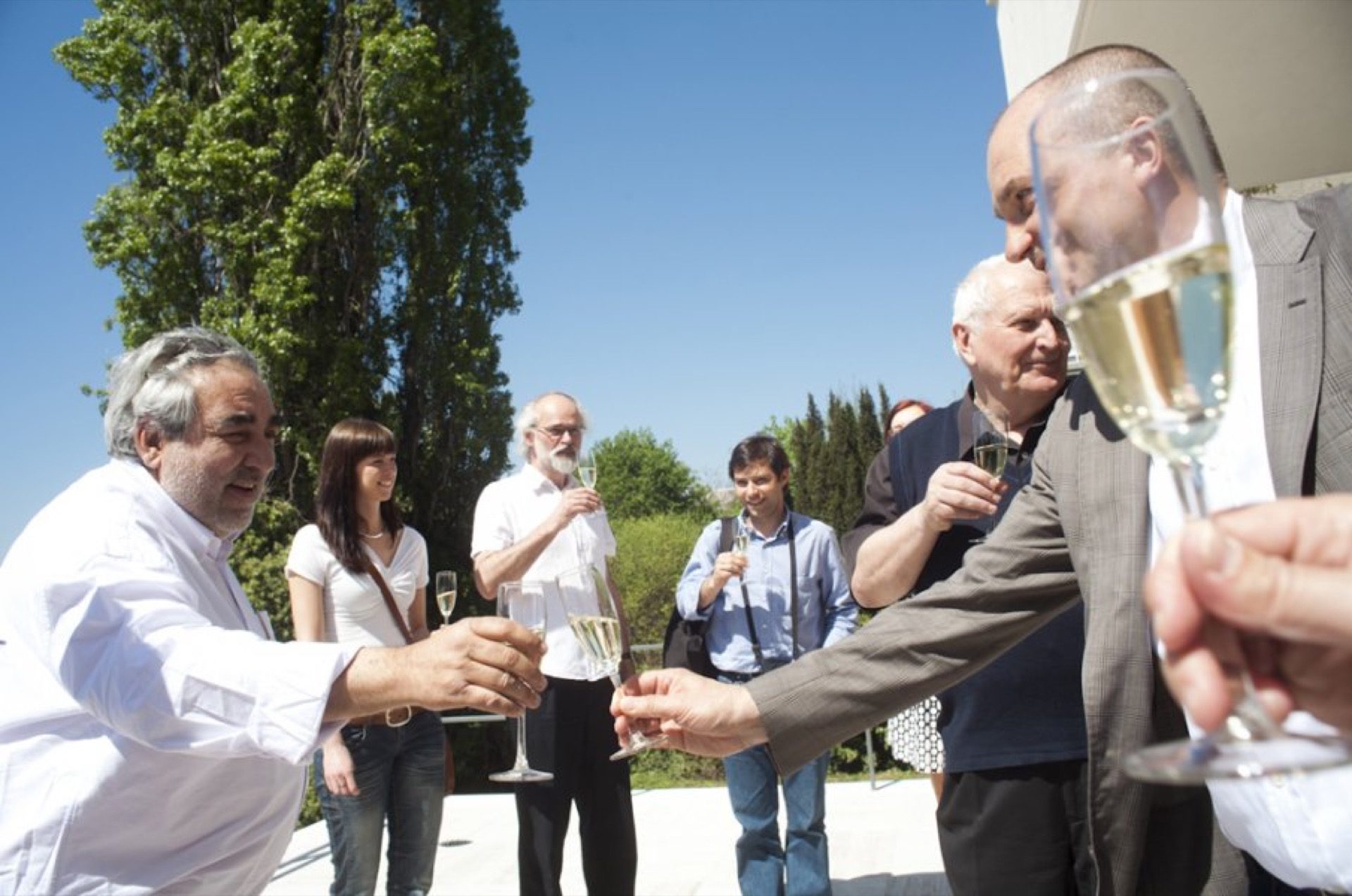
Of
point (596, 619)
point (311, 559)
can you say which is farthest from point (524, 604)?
point (311, 559)

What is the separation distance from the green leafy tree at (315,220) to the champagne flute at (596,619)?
16.5m

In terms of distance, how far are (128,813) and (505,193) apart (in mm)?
22220

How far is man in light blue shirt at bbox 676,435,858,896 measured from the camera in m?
5.21

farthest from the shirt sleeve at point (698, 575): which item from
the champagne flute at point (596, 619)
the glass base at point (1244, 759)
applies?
the glass base at point (1244, 759)

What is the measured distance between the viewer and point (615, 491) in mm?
56000

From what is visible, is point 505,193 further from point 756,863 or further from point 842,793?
point 756,863

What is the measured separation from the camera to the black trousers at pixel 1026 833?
275 centimetres

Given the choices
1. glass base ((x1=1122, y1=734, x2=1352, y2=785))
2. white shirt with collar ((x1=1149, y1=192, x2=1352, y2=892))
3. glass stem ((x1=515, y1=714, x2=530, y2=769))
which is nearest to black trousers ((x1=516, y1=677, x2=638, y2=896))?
glass stem ((x1=515, y1=714, x2=530, y2=769))

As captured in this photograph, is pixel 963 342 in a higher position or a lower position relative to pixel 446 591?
higher

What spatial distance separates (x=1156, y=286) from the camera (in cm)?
70

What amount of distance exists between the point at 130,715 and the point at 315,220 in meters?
19.1

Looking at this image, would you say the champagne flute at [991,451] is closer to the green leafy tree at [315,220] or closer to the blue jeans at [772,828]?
the blue jeans at [772,828]

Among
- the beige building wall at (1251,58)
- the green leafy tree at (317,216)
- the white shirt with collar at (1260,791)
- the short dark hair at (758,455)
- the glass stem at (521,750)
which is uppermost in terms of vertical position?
the green leafy tree at (317,216)

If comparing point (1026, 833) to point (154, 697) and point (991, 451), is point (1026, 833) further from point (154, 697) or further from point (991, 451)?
point (154, 697)
